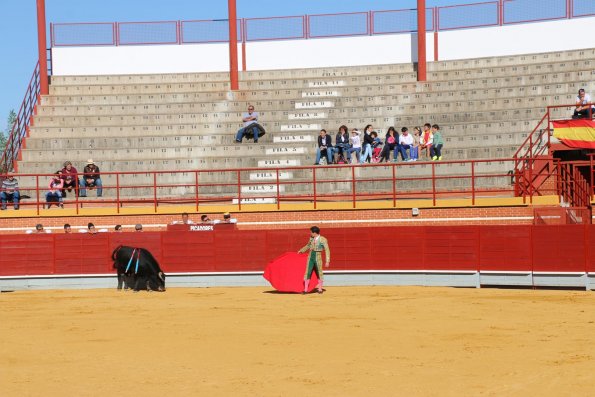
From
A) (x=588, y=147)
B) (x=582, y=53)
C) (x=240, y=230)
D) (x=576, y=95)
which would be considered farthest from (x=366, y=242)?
(x=582, y=53)

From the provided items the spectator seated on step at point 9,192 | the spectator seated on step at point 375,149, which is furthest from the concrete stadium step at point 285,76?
the spectator seated on step at point 9,192

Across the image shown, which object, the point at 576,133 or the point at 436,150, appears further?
the point at 436,150

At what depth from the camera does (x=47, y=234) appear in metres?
23.3

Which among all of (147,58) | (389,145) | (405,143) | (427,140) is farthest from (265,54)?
(427,140)

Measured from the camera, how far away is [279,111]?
31.3m

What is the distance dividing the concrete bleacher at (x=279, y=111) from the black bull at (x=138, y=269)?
5.63 meters

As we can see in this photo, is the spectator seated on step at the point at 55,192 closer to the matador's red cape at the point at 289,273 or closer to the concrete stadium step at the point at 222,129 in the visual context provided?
the concrete stadium step at the point at 222,129

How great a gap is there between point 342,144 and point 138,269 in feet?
24.7

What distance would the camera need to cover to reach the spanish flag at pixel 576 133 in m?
24.4

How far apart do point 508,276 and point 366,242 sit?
10.2 feet

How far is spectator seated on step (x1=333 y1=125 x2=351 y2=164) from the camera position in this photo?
27.1 metres

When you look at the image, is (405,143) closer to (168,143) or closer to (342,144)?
(342,144)

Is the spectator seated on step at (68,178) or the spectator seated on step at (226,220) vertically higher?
the spectator seated on step at (68,178)

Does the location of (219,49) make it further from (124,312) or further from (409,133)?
(124,312)
